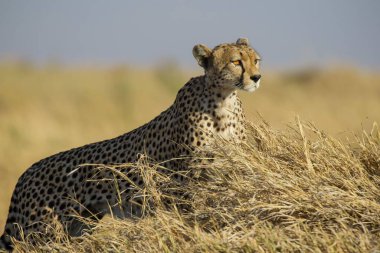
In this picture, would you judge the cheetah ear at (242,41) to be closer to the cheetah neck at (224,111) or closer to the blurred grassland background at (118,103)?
the cheetah neck at (224,111)

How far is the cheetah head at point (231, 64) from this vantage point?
5.22 metres

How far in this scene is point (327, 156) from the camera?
14.6 ft

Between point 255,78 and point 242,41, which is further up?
point 242,41

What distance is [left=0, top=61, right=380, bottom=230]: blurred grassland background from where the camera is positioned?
1115cm

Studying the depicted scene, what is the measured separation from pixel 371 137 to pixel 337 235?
1.01 metres

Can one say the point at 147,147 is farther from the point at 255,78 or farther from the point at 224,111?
the point at 255,78

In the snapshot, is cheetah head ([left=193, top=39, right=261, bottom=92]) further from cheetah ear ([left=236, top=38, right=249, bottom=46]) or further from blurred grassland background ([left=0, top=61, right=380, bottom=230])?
blurred grassland background ([left=0, top=61, right=380, bottom=230])

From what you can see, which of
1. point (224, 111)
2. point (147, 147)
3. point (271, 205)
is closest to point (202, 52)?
point (224, 111)

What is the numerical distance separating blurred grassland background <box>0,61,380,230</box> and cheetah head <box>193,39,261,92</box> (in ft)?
9.96

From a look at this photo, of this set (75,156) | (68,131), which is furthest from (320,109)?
(75,156)

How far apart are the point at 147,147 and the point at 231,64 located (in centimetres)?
74

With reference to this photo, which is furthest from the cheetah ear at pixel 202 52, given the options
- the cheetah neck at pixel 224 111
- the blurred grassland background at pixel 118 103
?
the blurred grassland background at pixel 118 103

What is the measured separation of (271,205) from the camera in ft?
13.1

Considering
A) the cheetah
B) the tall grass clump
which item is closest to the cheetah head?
the cheetah
